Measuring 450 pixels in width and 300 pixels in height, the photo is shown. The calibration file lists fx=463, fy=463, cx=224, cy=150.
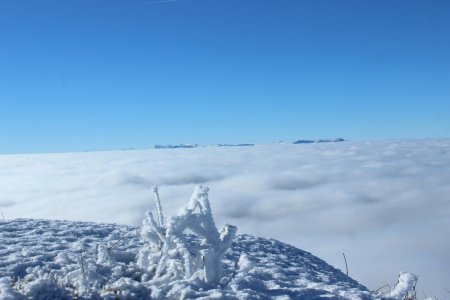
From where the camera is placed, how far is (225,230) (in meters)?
2.43

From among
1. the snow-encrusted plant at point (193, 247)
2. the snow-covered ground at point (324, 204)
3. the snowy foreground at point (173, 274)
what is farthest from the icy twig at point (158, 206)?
the snow-covered ground at point (324, 204)

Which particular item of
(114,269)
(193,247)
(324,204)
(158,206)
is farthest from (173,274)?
(324,204)

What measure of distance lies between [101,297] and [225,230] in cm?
69

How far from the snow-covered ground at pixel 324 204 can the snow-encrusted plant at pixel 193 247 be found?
16.2 meters

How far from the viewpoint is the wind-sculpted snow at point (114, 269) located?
7.27 ft

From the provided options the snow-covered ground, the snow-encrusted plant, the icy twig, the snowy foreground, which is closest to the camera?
the snowy foreground

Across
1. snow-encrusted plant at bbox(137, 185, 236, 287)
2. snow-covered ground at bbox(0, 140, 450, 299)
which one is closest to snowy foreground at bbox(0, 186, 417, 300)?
snow-encrusted plant at bbox(137, 185, 236, 287)

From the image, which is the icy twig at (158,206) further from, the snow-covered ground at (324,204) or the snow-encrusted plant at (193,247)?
the snow-covered ground at (324,204)

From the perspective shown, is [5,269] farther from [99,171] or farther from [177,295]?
[99,171]

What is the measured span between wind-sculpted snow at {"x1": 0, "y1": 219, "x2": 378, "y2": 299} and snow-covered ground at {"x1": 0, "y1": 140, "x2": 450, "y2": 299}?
14.7m

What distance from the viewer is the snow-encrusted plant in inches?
91.1

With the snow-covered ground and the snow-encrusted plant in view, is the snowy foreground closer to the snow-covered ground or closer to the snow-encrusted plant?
the snow-encrusted plant

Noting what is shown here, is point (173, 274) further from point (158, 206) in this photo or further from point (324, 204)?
point (324, 204)

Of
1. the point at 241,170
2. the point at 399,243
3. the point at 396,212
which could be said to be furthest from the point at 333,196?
the point at 241,170
